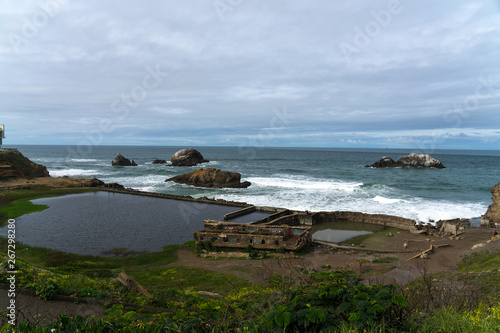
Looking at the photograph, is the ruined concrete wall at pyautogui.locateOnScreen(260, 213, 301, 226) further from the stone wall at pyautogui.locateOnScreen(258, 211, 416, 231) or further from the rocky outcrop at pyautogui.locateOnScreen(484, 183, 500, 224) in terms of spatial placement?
the rocky outcrop at pyautogui.locateOnScreen(484, 183, 500, 224)

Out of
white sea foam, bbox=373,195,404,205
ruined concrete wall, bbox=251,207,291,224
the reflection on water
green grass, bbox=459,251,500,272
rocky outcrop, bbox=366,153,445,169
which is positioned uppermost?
rocky outcrop, bbox=366,153,445,169

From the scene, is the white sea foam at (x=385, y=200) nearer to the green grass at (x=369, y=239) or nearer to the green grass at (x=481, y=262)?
the green grass at (x=369, y=239)

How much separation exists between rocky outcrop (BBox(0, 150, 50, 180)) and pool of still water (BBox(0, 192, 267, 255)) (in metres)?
17.0

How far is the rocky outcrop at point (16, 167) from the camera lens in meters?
47.7

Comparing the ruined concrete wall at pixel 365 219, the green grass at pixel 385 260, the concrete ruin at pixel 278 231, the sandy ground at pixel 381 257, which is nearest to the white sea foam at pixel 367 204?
the ruined concrete wall at pixel 365 219

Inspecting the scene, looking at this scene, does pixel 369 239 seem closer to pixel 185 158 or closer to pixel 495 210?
pixel 495 210

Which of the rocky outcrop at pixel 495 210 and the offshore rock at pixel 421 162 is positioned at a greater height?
the offshore rock at pixel 421 162

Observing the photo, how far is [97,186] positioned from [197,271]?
136 ft

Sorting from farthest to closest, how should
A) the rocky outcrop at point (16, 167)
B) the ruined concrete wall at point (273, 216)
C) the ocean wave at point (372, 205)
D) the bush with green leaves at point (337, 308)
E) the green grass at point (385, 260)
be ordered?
the rocky outcrop at point (16, 167) → the ocean wave at point (372, 205) → the ruined concrete wall at point (273, 216) → the green grass at point (385, 260) → the bush with green leaves at point (337, 308)

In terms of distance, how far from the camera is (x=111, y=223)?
27.3 meters

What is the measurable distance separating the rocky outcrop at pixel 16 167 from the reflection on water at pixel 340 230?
1960 inches

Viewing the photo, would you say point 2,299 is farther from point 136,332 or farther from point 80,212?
point 80,212

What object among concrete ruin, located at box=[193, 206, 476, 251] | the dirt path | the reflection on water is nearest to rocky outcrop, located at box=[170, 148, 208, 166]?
concrete ruin, located at box=[193, 206, 476, 251]

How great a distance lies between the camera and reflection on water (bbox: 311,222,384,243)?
2642 centimetres
